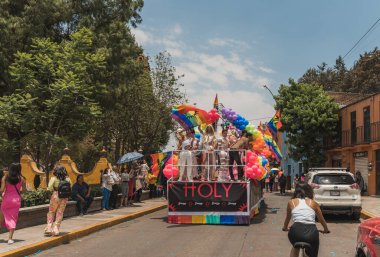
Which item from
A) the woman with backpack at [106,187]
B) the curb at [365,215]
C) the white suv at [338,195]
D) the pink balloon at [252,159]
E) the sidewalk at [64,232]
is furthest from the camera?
the woman with backpack at [106,187]

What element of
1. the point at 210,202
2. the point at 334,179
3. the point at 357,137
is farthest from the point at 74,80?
the point at 357,137

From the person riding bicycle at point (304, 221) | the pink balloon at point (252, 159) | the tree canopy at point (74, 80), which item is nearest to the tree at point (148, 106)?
the tree canopy at point (74, 80)

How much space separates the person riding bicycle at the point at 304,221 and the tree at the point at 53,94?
13.2 metres

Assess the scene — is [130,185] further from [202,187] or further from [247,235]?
[247,235]

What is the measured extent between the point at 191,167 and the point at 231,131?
133 inches

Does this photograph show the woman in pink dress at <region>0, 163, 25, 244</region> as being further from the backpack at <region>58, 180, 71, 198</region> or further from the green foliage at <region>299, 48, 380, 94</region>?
the green foliage at <region>299, 48, 380, 94</region>

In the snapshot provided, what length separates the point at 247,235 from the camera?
39.8 ft

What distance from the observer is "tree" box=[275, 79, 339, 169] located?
34.4 m

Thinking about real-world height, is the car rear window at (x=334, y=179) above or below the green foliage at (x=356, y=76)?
below

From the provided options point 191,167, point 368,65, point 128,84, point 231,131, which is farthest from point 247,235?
point 368,65

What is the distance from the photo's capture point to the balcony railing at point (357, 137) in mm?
29719

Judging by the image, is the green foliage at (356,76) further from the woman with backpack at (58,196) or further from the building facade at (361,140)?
the woman with backpack at (58,196)

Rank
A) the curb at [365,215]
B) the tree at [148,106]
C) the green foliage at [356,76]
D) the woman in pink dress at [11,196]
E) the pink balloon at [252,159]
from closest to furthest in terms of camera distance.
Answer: the woman in pink dress at [11,196]
the pink balloon at [252,159]
the curb at [365,215]
the tree at [148,106]
the green foliage at [356,76]

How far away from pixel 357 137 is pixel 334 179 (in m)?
18.2
